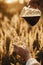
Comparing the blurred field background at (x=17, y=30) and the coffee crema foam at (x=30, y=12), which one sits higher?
the coffee crema foam at (x=30, y=12)

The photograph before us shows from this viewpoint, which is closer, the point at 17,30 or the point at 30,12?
the point at 30,12

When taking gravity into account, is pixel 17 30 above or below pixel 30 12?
below

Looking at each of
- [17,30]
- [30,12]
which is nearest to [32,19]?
[30,12]

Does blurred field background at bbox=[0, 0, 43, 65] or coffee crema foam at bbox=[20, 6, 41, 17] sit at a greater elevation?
coffee crema foam at bbox=[20, 6, 41, 17]

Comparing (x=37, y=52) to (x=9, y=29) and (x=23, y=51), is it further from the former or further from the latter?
(x=9, y=29)

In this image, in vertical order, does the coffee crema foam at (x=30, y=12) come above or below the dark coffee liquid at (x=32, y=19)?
above

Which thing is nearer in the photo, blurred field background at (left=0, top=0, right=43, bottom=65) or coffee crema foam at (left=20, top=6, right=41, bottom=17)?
coffee crema foam at (left=20, top=6, right=41, bottom=17)

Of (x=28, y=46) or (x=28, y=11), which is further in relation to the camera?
(x=28, y=46)

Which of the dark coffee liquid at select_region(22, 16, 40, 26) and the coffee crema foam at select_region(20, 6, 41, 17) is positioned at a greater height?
the coffee crema foam at select_region(20, 6, 41, 17)

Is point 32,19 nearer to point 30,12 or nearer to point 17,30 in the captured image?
point 30,12

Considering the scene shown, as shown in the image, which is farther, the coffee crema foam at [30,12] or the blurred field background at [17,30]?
the blurred field background at [17,30]

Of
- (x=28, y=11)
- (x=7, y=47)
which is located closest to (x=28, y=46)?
(x=7, y=47)
